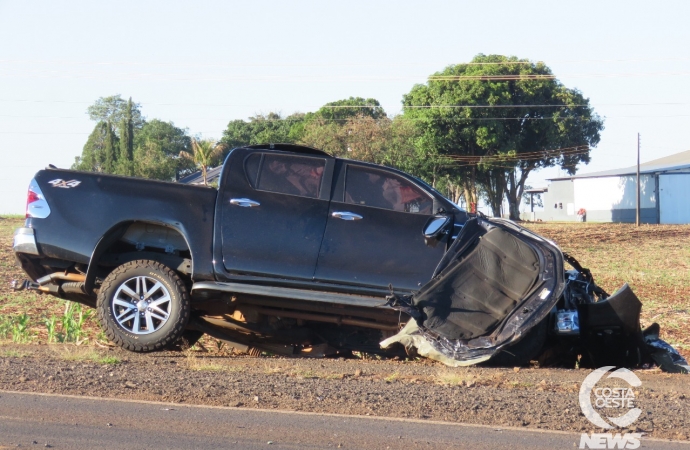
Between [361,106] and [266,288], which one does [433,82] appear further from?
[266,288]

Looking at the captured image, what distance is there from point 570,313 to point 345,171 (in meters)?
2.55

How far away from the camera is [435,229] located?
782cm

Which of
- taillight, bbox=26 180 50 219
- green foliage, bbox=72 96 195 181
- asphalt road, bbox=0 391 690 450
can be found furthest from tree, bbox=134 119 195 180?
asphalt road, bbox=0 391 690 450

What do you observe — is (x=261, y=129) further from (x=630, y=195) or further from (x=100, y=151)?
(x=630, y=195)

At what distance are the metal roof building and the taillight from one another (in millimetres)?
56078

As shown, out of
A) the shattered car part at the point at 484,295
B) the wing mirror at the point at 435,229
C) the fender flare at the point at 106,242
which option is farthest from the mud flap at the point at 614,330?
the fender flare at the point at 106,242

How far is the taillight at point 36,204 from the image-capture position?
796cm

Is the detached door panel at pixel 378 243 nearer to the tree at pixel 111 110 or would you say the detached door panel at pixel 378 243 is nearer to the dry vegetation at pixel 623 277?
the dry vegetation at pixel 623 277

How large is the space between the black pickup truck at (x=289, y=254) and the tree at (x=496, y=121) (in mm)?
44131

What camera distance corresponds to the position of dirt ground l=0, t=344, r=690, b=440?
19.0ft

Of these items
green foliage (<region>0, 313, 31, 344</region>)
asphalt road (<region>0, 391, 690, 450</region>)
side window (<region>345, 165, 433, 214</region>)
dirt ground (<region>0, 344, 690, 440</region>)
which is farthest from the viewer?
green foliage (<region>0, 313, 31, 344</region>)

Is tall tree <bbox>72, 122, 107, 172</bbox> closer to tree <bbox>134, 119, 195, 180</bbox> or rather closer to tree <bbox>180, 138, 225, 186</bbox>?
tree <bbox>134, 119, 195, 180</bbox>

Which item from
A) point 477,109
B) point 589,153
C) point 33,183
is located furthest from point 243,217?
point 589,153

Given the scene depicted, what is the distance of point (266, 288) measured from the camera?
784 cm
